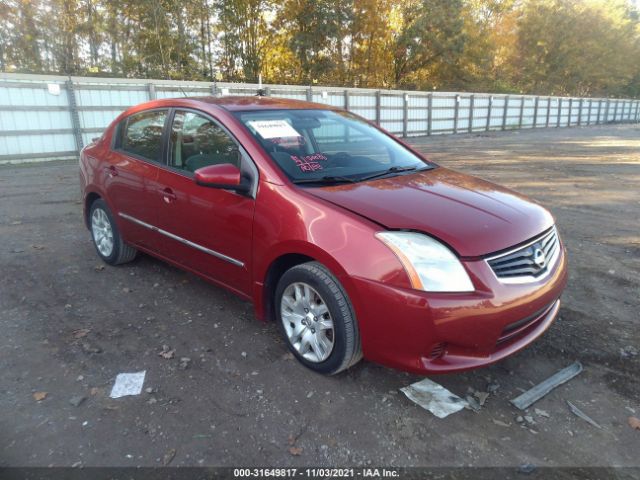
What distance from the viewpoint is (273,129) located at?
333 centimetres

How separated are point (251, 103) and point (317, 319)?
1.86 meters

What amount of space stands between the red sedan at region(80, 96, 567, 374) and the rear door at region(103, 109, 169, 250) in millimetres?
18

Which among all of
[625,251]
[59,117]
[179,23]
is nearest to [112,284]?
[625,251]

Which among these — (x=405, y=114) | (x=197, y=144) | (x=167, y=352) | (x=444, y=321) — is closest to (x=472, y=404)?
(x=444, y=321)

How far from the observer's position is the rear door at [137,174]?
3.83m

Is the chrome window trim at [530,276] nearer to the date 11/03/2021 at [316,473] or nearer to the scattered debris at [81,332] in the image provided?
the date 11/03/2021 at [316,473]

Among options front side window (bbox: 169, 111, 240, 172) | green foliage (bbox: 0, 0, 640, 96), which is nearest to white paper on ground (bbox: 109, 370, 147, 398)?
front side window (bbox: 169, 111, 240, 172)

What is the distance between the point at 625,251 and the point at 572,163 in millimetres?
8744

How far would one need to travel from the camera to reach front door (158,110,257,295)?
3117mm

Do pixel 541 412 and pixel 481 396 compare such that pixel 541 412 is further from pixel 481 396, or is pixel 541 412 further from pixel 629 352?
pixel 629 352

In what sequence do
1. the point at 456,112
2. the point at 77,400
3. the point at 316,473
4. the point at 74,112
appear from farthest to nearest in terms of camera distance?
the point at 456,112
the point at 74,112
the point at 77,400
the point at 316,473

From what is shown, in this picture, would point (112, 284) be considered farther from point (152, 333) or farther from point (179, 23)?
point (179, 23)

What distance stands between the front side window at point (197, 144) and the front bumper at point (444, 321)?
4.66 feet

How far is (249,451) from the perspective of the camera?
2285 mm
